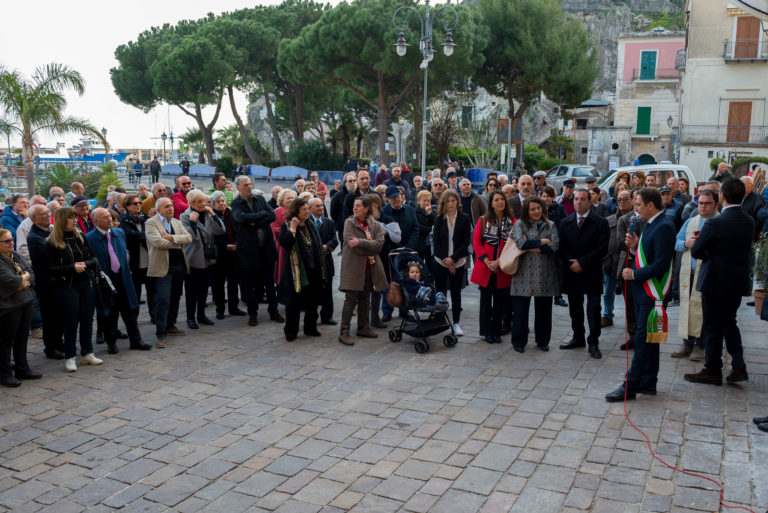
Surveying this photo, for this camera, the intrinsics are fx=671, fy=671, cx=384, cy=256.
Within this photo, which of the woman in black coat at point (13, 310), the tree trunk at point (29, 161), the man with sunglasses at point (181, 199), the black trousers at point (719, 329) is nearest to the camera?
the black trousers at point (719, 329)

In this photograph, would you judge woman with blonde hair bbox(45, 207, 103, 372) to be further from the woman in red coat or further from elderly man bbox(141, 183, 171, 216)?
the woman in red coat

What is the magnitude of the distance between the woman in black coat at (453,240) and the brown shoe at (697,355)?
→ 2.56m

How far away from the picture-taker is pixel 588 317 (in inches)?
289

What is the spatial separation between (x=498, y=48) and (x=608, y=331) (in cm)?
2921

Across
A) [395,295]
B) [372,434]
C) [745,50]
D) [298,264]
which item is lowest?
[372,434]

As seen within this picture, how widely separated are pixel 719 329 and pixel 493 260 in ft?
8.15

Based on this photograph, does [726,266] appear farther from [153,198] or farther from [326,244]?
[153,198]

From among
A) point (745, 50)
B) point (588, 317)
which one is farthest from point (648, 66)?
point (588, 317)

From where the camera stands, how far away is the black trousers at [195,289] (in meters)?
8.59

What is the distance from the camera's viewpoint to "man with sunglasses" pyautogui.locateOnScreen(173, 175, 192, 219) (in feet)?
32.2

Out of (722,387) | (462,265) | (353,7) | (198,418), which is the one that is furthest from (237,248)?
(353,7)

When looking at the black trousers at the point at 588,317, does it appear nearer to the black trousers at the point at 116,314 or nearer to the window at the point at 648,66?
the black trousers at the point at 116,314

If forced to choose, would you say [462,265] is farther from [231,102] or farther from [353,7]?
[231,102]

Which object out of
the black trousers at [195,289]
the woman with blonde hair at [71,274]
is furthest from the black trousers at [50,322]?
the black trousers at [195,289]
